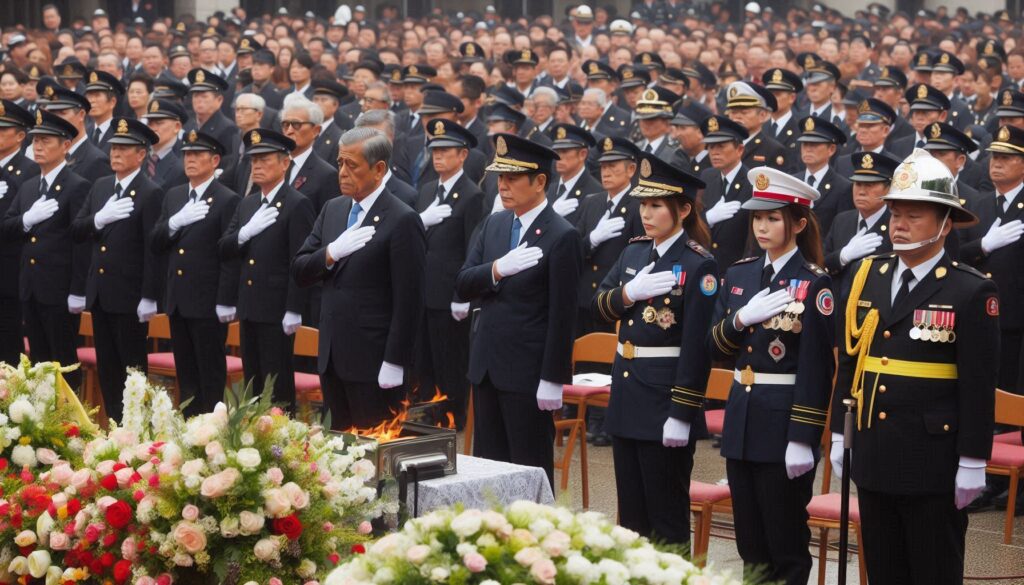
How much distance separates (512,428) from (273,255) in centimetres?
267

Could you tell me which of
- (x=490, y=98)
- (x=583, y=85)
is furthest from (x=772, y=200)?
(x=583, y=85)

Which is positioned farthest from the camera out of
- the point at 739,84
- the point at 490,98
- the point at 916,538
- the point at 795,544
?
the point at 490,98

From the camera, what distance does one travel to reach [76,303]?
408 inches

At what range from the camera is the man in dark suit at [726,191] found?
984cm

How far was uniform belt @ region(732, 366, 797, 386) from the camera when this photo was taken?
6004mm

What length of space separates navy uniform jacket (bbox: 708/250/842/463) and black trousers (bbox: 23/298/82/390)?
18.3ft

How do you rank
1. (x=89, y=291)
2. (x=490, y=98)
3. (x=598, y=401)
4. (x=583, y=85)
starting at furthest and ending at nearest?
(x=583, y=85) < (x=490, y=98) < (x=89, y=291) < (x=598, y=401)

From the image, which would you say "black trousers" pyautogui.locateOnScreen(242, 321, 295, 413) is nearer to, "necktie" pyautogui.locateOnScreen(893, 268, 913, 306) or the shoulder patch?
the shoulder patch

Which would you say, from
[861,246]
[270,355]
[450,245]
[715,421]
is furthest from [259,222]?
[861,246]

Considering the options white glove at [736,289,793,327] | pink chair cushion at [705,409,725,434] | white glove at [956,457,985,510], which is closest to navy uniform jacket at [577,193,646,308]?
pink chair cushion at [705,409,725,434]

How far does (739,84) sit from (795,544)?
5668 millimetres

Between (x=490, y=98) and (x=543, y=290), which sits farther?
(x=490, y=98)

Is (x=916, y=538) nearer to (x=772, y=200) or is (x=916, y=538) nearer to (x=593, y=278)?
(x=772, y=200)

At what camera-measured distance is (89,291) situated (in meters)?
10.2
